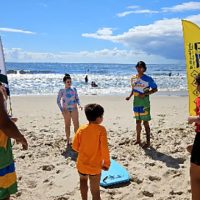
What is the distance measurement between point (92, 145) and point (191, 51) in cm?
214

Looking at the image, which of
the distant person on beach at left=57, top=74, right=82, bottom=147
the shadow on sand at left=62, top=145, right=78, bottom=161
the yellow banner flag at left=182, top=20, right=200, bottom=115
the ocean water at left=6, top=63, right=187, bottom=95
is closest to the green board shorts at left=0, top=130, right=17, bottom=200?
the yellow banner flag at left=182, top=20, right=200, bottom=115

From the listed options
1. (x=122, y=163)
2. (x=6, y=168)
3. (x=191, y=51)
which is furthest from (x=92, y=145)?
(x=122, y=163)

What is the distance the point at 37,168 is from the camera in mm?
6051

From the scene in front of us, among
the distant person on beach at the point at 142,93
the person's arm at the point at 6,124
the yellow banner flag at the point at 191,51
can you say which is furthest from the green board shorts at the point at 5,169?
the distant person on beach at the point at 142,93

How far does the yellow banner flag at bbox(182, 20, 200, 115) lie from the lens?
4.89 meters

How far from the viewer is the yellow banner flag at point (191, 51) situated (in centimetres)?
489

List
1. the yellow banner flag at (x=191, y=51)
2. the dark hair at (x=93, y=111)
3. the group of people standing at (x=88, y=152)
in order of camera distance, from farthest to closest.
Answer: the yellow banner flag at (x=191, y=51), the dark hair at (x=93, y=111), the group of people standing at (x=88, y=152)

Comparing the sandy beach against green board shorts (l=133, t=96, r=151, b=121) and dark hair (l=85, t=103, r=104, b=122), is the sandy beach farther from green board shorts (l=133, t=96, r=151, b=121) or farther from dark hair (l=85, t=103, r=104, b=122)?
dark hair (l=85, t=103, r=104, b=122)

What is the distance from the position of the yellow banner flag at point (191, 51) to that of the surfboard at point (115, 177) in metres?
1.43

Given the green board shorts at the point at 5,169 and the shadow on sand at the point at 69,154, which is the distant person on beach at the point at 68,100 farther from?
the green board shorts at the point at 5,169

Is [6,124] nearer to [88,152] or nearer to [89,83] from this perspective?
[88,152]

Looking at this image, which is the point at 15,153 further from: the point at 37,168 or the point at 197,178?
the point at 197,178

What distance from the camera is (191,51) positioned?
16.4ft

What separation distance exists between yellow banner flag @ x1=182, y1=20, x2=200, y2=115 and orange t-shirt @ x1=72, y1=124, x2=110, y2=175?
63.4 inches
